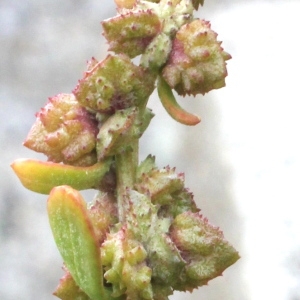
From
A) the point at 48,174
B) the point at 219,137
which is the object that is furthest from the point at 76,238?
the point at 219,137

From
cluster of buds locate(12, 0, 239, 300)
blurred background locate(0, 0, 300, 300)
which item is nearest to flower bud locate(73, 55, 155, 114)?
cluster of buds locate(12, 0, 239, 300)

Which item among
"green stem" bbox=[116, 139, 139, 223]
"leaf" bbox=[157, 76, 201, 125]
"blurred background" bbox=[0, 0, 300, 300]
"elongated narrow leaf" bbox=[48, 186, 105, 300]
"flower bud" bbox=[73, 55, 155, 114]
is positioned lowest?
"elongated narrow leaf" bbox=[48, 186, 105, 300]

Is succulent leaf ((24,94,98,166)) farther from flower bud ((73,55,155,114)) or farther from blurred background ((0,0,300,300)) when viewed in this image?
blurred background ((0,0,300,300))

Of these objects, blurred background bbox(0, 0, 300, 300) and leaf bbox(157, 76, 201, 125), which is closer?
leaf bbox(157, 76, 201, 125)

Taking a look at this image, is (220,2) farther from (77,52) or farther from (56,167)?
(56,167)

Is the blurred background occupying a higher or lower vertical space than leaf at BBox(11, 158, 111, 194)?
higher

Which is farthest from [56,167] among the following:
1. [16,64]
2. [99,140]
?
[16,64]

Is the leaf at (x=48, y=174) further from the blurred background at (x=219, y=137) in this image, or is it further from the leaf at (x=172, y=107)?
the blurred background at (x=219, y=137)

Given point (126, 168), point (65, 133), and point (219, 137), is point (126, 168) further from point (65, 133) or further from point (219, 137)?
point (219, 137)
